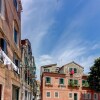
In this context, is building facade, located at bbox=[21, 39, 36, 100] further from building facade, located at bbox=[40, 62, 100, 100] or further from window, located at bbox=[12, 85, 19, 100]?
building facade, located at bbox=[40, 62, 100, 100]


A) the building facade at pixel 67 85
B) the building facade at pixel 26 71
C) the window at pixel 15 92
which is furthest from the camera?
the building facade at pixel 67 85

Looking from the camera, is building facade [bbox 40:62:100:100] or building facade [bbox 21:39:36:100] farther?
building facade [bbox 40:62:100:100]

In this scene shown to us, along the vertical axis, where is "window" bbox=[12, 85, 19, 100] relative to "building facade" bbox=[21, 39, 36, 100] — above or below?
below

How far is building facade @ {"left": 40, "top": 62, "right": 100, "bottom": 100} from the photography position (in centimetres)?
6450

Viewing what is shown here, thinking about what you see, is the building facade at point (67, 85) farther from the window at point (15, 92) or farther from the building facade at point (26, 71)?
the window at point (15, 92)

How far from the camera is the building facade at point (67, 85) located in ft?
212

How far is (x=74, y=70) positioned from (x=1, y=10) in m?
53.0

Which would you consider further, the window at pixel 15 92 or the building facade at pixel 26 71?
the building facade at pixel 26 71

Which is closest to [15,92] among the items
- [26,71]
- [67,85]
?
[26,71]

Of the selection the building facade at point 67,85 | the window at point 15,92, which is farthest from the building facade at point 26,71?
the building facade at point 67,85

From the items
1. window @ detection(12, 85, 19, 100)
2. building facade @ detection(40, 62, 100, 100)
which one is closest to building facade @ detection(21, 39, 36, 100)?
window @ detection(12, 85, 19, 100)

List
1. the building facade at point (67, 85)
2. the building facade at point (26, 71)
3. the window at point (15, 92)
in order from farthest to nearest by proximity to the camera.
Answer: the building facade at point (67, 85)
the building facade at point (26, 71)
the window at point (15, 92)

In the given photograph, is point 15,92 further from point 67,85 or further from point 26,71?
point 67,85

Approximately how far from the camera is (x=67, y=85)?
216 ft
